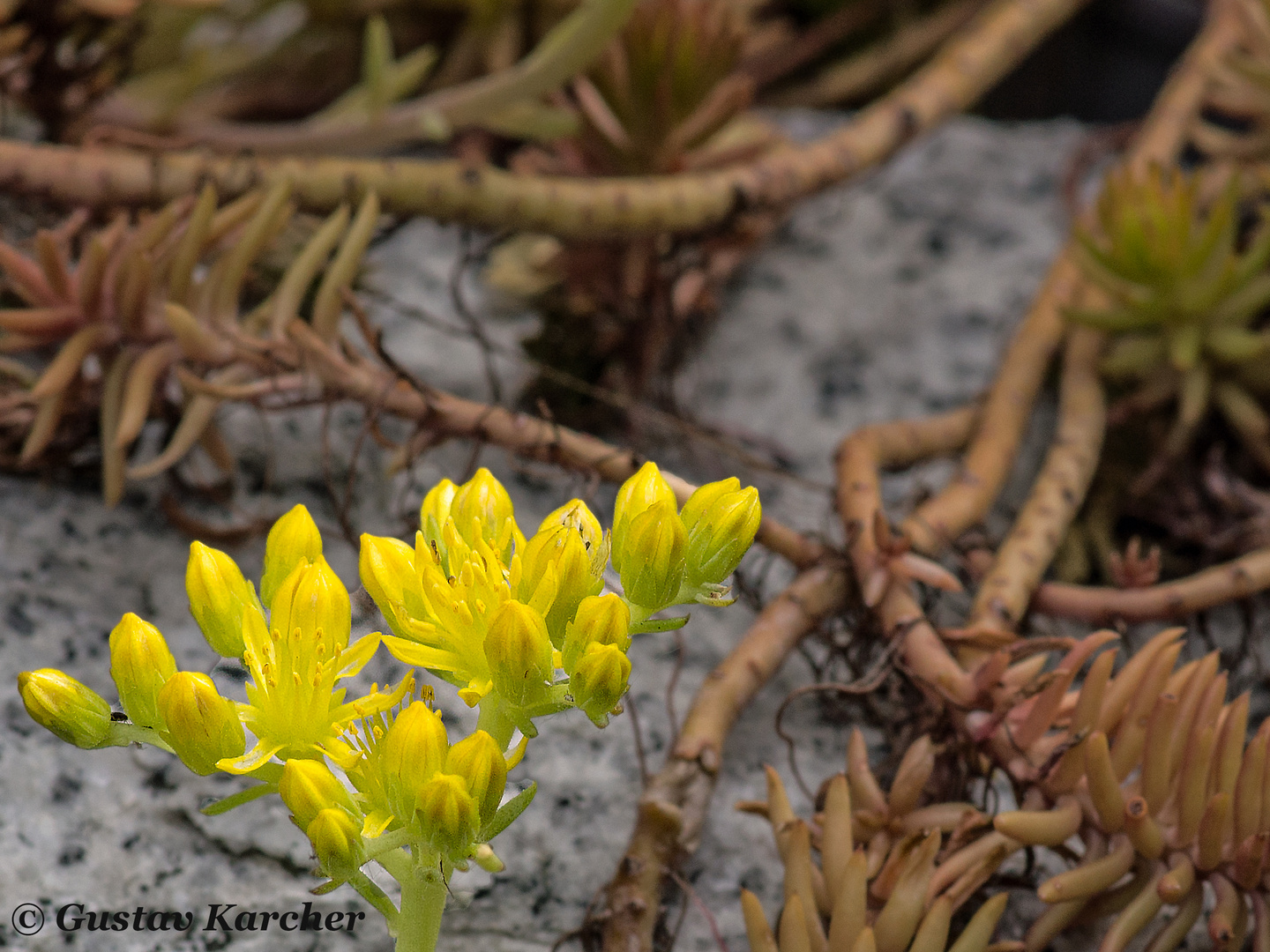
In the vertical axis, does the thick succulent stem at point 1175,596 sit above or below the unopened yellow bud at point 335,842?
below

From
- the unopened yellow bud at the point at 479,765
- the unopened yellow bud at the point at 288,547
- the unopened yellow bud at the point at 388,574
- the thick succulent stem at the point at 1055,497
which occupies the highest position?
the unopened yellow bud at the point at 388,574

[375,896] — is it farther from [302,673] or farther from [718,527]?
[718,527]

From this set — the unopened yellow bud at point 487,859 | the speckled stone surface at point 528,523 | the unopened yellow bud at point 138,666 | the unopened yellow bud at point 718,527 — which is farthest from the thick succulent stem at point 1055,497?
the unopened yellow bud at point 138,666

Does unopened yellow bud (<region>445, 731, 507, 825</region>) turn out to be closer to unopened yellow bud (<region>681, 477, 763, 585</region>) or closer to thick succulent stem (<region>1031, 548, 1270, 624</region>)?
unopened yellow bud (<region>681, 477, 763, 585</region>)

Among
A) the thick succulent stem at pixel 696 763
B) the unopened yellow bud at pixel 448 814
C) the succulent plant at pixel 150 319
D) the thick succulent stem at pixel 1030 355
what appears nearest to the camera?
the unopened yellow bud at pixel 448 814

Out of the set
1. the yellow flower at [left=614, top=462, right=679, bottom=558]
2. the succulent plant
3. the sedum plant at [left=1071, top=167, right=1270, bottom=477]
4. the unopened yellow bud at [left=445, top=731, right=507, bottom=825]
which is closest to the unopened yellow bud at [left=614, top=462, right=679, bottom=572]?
the yellow flower at [left=614, top=462, right=679, bottom=558]

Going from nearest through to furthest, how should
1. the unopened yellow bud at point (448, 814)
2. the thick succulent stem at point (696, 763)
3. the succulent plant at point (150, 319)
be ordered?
1. the unopened yellow bud at point (448, 814)
2. the thick succulent stem at point (696, 763)
3. the succulent plant at point (150, 319)

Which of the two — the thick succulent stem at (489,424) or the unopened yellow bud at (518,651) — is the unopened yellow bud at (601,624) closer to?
the unopened yellow bud at (518,651)
